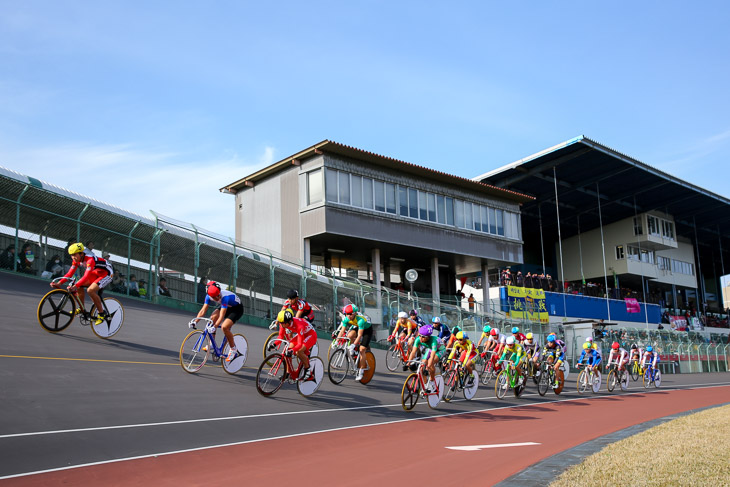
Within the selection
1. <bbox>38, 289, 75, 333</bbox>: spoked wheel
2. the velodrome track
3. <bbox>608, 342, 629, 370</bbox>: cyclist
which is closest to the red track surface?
the velodrome track

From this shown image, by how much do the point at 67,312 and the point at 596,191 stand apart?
168 feet

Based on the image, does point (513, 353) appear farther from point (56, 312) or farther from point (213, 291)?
point (56, 312)

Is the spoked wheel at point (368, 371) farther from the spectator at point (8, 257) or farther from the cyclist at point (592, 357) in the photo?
the spectator at point (8, 257)

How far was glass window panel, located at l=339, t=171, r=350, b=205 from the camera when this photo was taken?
34812mm

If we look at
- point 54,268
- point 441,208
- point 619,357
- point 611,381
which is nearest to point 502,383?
point 611,381

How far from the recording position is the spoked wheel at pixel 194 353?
13.1m

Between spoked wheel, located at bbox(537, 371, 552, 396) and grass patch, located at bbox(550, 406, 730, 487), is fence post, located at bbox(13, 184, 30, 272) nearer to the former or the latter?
spoked wheel, located at bbox(537, 371, 552, 396)

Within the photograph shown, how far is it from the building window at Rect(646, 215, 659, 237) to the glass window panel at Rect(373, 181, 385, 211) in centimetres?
3821

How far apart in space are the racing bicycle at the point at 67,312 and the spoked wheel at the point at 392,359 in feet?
27.9

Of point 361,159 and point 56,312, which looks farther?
point 361,159

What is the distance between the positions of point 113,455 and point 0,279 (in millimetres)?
13789

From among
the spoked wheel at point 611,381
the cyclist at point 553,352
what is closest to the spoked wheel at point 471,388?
the cyclist at point 553,352

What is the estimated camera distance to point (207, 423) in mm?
9945

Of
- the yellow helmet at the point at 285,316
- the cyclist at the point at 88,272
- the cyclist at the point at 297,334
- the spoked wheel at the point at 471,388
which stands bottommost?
the spoked wheel at the point at 471,388
